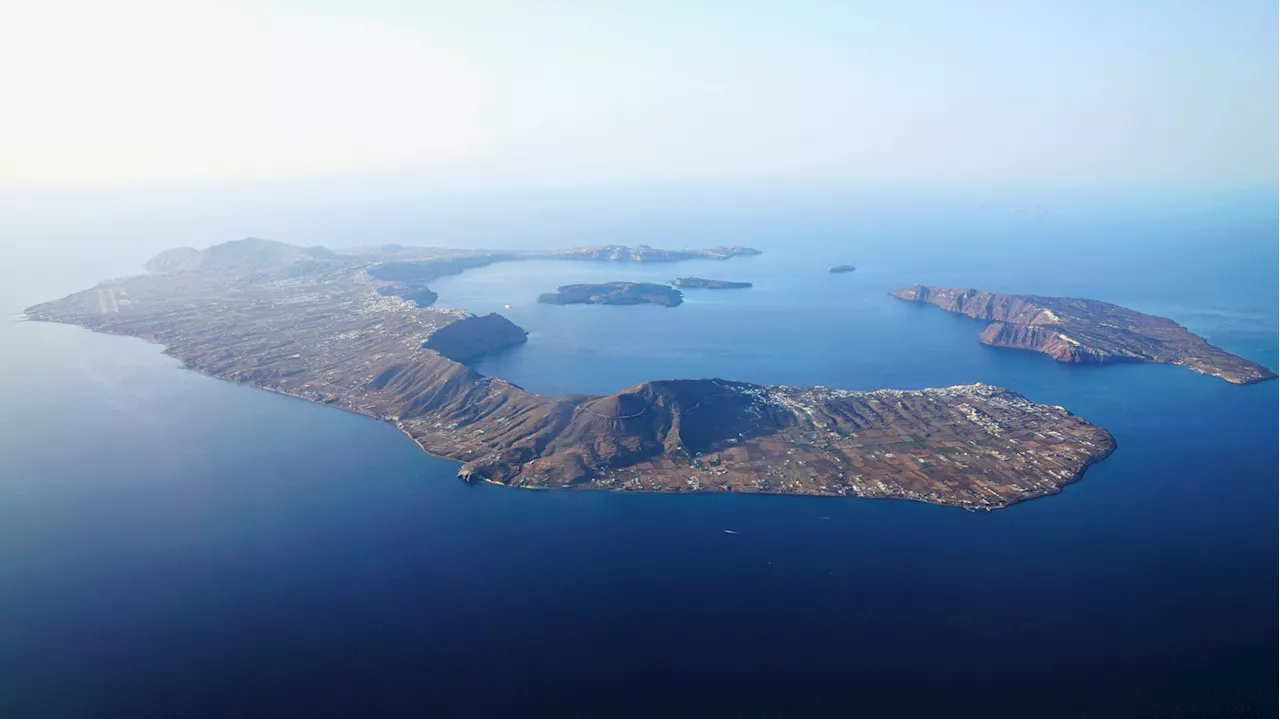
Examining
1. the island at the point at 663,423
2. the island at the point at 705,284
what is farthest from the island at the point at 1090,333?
the island at the point at 705,284

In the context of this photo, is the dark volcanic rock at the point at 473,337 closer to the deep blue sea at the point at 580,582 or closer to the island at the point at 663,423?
the island at the point at 663,423

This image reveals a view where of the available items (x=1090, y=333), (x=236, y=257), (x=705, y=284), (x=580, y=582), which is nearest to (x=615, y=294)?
(x=705, y=284)

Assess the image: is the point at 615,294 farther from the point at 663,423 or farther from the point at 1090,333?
the point at 1090,333

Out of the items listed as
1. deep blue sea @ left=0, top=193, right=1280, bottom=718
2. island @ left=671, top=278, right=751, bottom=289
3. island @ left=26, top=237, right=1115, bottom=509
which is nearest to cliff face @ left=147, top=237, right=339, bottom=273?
island @ left=26, top=237, right=1115, bottom=509

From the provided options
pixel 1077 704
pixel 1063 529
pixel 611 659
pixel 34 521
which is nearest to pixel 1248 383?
pixel 1063 529

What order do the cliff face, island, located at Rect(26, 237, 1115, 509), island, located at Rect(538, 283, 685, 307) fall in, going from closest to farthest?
1. island, located at Rect(26, 237, 1115, 509)
2. island, located at Rect(538, 283, 685, 307)
3. the cliff face

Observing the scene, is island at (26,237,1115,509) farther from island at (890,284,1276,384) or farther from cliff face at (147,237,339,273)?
cliff face at (147,237,339,273)

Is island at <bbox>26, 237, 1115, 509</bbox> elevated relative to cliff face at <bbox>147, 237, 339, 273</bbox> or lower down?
lower down
